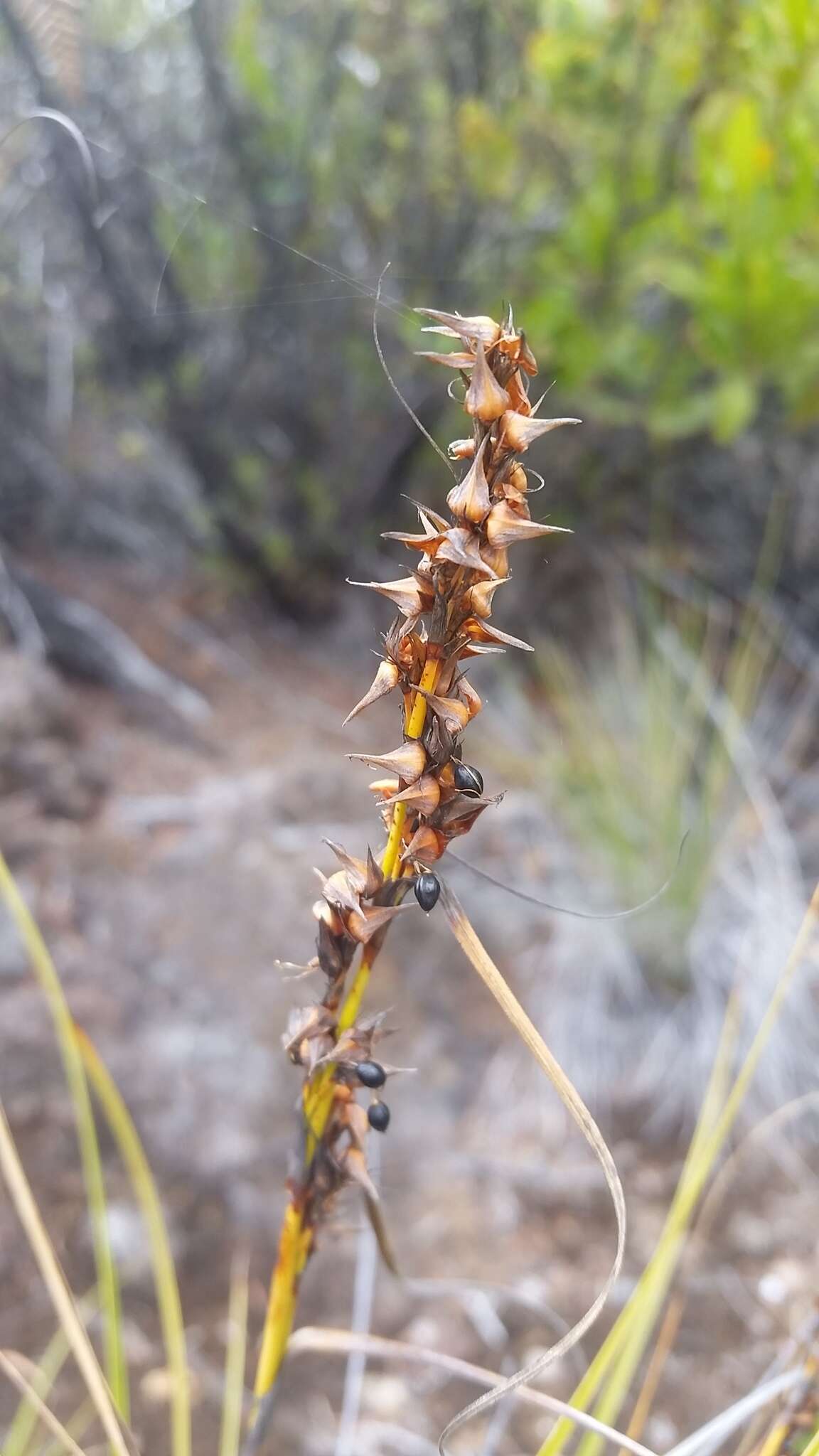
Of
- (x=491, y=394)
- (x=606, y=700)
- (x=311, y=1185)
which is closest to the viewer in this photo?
(x=491, y=394)

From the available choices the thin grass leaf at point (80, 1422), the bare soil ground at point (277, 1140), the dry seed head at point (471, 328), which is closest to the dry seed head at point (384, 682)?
the dry seed head at point (471, 328)

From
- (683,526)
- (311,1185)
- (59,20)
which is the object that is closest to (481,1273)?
(311,1185)

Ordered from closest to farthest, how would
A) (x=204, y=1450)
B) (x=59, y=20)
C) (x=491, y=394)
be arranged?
(x=491, y=394)
(x=59, y=20)
(x=204, y=1450)

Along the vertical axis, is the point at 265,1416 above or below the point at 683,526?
below

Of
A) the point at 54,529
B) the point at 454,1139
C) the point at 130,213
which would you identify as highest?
the point at 130,213

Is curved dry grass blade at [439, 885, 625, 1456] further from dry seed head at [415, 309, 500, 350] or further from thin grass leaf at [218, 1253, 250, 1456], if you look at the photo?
thin grass leaf at [218, 1253, 250, 1456]

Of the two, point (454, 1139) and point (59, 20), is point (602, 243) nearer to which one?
point (59, 20)
